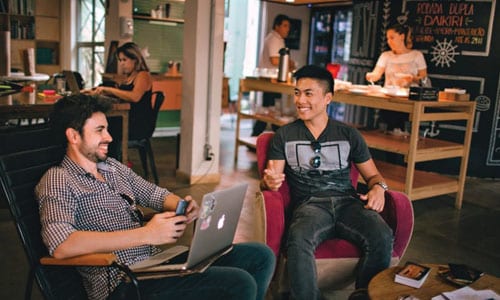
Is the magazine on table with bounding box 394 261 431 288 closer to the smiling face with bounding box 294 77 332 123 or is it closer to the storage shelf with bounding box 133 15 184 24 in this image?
the smiling face with bounding box 294 77 332 123

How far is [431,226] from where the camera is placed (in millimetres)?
4156

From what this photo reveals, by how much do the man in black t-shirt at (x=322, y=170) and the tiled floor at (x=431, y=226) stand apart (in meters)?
0.50

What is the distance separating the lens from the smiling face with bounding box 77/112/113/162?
1965 millimetres

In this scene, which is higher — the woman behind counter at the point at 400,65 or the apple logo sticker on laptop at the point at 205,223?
the woman behind counter at the point at 400,65

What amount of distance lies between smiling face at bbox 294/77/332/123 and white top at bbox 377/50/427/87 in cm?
243

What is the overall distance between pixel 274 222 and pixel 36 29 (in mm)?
7303

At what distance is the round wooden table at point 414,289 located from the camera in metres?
2.04

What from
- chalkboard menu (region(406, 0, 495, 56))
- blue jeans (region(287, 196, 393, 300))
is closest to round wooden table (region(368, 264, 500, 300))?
blue jeans (region(287, 196, 393, 300))

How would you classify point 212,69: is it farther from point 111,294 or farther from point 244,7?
point 244,7

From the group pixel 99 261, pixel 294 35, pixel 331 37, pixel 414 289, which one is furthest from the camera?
pixel 294 35

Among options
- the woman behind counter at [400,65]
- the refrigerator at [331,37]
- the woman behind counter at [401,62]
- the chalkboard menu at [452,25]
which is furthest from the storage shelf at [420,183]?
the refrigerator at [331,37]

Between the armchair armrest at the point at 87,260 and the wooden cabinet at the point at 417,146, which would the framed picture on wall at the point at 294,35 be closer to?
the wooden cabinet at the point at 417,146

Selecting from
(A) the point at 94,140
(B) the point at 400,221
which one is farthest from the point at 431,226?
(A) the point at 94,140

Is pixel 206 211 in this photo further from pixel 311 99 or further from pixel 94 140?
pixel 311 99
